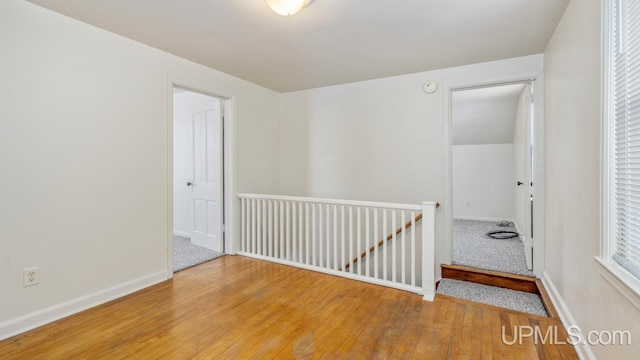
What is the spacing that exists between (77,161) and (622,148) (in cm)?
343

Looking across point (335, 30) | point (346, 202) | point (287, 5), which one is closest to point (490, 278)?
point (346, 202)

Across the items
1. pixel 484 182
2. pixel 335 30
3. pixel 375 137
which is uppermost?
pixel 335 30

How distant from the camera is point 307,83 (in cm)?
392

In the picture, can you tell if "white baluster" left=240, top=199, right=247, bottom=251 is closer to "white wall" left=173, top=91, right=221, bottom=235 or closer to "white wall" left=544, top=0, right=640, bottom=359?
"white wall" left=173, top=91, right=221, bottom=235

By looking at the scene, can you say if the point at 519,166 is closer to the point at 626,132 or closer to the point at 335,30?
the point at 626,132

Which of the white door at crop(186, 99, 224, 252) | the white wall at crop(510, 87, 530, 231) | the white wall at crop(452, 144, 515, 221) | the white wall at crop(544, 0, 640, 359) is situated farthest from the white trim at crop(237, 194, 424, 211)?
the white wall at crop(452, 144, 515, 221)

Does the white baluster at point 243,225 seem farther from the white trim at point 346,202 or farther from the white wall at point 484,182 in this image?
the white wall at point 484,182

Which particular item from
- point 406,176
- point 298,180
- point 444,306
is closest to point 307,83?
point 298,180

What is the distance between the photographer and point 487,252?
3.83 metres

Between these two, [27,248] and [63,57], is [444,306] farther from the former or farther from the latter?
[63,57]

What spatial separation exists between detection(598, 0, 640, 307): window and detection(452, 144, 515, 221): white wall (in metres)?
4.80

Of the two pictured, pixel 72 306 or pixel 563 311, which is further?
pixel 72 306

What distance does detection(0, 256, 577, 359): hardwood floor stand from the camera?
1.78 meters

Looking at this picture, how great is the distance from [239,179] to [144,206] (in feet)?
4.04
